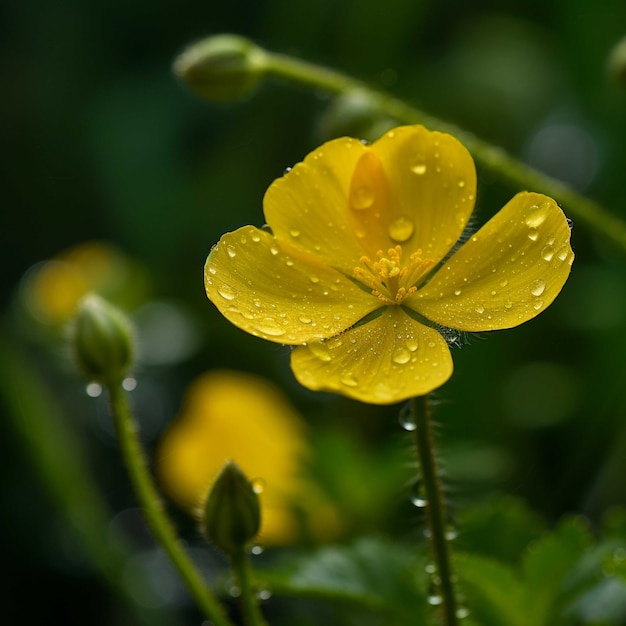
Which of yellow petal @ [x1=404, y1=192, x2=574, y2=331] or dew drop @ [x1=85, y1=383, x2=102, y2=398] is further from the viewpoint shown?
dew drop @ [x1=85, y1=383, x2=102, y2=398]

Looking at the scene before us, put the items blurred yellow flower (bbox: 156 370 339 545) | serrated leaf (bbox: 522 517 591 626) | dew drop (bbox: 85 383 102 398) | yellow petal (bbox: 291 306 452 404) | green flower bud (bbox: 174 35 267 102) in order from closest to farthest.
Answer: yellow petal (bbox: 291 306 452 404), serrated leaf (bbox: 522 517 591 626), dew drop (bbox: 85 383 102 398), green flower bud (bbox: 174 35 267 102), blurred yellow flower (bbox: 156 370 339 545)

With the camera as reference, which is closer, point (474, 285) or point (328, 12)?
point (474, 285)

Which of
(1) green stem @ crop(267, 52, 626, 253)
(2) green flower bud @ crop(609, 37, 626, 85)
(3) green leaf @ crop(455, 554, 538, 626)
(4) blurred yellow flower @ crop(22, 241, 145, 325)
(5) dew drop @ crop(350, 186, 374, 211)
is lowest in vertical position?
(3) green leaf @ crop(455, 554, 538, 626)

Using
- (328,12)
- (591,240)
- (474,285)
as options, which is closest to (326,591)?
(474,285)

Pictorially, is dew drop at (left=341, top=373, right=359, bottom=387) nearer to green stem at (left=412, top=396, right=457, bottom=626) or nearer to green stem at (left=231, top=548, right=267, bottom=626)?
green stem at (left=412, top=396, right=457, bottom=626)

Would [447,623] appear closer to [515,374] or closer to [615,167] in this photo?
[515,374]

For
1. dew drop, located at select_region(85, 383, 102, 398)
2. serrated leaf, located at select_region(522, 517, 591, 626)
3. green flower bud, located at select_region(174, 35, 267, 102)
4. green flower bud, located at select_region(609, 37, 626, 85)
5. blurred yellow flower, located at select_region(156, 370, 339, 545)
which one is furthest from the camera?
blurred yellow flower, located at select_region(156, 370, 339, 545)

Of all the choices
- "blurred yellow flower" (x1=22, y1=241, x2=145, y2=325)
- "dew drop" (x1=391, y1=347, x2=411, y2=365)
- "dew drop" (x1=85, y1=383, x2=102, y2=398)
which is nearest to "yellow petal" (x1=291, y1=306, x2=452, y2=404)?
"dew drop" (x1=391, y1=347, x2=411, y2=365)

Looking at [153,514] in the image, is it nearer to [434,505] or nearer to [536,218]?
[434,505]
